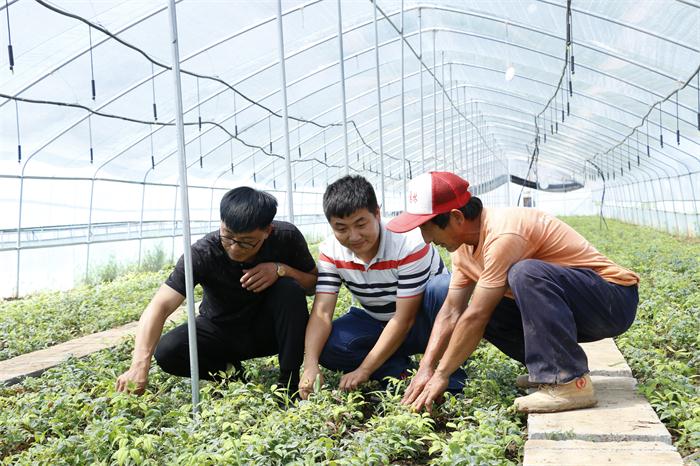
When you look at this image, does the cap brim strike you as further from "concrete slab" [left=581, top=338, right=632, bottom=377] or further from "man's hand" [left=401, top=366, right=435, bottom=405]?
"concrete slab" [left=581, top=338, right=632, bottom=377]

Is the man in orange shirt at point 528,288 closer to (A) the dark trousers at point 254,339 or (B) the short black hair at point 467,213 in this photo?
(B) the short black hair at point 467,213

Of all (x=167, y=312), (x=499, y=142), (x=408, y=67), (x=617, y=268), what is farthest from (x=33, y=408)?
(x=499, y=142)

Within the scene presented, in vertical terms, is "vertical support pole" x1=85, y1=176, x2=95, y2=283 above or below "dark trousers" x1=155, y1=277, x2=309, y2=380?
above

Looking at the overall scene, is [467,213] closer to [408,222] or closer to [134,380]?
[408,222]

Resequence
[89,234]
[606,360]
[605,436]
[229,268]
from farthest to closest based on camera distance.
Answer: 1. [89,234]
2. [606,360]
3. [229,268]
4. [605,436]

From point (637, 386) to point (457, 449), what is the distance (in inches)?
50.0

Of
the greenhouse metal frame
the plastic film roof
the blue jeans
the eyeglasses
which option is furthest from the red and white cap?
the plastic film roof

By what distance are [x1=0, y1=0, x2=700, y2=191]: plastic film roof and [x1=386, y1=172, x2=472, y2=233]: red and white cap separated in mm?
6129

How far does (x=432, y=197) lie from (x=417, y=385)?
0.83 metres

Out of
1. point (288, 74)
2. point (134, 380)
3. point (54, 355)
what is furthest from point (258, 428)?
point (288, 74)

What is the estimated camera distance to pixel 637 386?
3.32m

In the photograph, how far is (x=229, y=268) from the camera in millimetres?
3582

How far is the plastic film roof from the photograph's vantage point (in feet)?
30.3

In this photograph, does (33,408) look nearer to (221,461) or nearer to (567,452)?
(221,461)
